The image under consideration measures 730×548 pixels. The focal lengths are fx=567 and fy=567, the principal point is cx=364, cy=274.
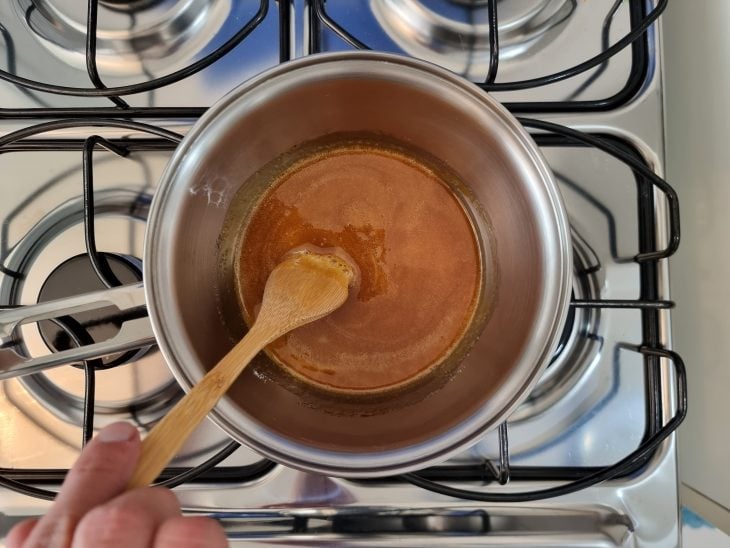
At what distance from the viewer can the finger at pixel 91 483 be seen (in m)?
0.38

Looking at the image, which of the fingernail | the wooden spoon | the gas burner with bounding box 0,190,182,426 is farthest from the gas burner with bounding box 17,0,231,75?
the fingernail

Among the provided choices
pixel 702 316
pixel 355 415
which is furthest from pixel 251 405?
pixel 702 316

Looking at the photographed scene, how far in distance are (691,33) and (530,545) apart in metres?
0.65

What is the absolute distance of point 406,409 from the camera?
2.19 ft

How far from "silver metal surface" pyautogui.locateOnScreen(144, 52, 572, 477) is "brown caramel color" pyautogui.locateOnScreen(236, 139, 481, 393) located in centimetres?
6

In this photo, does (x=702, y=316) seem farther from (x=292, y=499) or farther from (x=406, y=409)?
(x=292, y=499)

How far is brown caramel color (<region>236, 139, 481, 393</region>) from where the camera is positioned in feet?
2.40

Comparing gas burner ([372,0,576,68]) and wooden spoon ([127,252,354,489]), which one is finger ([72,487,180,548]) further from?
gas burner ([372,0,576,68])

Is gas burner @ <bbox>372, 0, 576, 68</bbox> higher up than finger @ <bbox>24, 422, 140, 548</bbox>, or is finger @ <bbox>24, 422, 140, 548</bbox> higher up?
gas burner @ <bbox>372, 0, 576, 68</bbox>

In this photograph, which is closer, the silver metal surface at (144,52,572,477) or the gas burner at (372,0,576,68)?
the silver metal surface at (144,52,572,477)

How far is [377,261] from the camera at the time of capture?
2.40ft

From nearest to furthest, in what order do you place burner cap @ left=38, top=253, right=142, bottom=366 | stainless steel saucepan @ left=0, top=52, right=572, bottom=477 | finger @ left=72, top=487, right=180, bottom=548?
finger @ left=72, top=487, right=180, bottom=548 → stainless steel saucepan @ left=0, top=52, right=572, bottom=477 → burner cap @ left=38, top=253, right=142, bottom=366

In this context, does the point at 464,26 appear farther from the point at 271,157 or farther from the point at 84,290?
the point at 84,290

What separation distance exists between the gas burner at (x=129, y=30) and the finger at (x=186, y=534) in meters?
0.52
